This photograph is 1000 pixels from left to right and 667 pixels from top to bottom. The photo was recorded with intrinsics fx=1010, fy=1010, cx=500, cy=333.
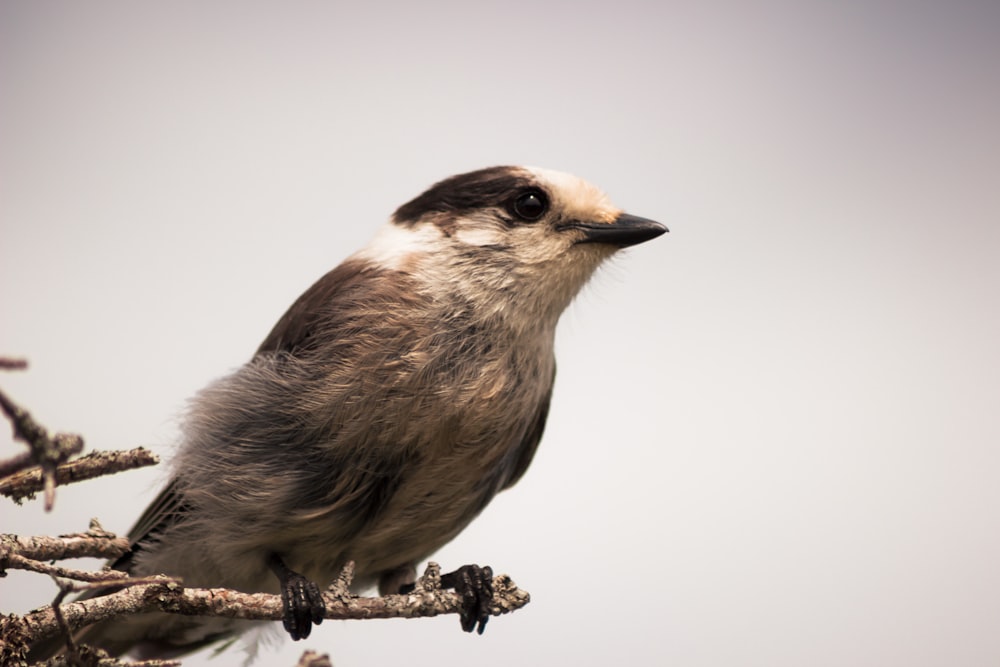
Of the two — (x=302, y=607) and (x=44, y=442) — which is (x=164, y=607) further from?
(x=44, y=442)

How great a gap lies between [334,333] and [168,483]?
0.57 meters

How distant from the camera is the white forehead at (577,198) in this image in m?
2.26

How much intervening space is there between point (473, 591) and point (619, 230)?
2.76 feet

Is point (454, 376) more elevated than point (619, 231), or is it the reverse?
point (619, 231)

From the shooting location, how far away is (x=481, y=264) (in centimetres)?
221

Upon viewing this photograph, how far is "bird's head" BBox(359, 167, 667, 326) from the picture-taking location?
2.19m

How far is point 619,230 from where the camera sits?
225cm

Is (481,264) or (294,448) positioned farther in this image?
(481,264)

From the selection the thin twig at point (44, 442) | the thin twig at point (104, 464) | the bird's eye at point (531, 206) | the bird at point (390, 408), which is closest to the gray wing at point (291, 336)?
the bird at point (390, 408)

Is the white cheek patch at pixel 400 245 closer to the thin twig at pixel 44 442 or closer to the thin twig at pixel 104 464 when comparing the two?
the thin twig at pixel 104 464

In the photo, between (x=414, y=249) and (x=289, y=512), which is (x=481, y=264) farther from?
(x=289, y=512)

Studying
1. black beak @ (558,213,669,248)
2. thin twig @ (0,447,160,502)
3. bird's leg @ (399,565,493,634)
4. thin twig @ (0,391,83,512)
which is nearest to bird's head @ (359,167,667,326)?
black beak @ (558,213,669,248)

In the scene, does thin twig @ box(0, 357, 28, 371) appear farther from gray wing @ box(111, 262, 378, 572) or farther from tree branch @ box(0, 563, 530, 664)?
gray wing @ box(111, 262, 378, 572)

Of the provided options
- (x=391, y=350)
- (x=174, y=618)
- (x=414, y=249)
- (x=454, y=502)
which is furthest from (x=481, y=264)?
(x=174, y=618)
